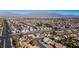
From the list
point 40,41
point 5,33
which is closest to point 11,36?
point 5,33
